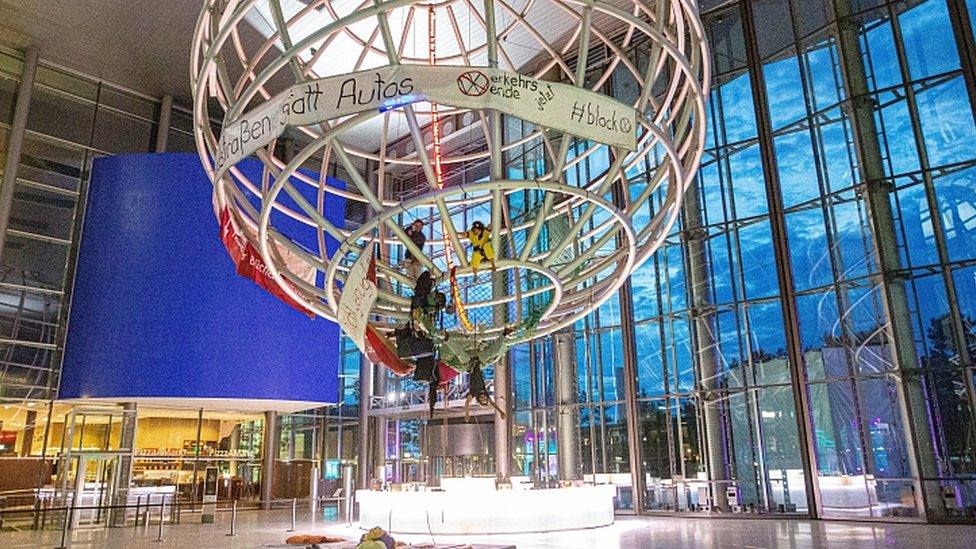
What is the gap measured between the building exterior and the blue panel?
3453 mm

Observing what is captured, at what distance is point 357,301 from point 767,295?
45.9ft


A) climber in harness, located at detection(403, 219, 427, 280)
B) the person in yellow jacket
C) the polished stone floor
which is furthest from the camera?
the polished stone floor

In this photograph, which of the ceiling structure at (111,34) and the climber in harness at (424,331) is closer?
the climber in harness at (424,331)

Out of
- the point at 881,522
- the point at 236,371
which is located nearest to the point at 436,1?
the point at 236,371

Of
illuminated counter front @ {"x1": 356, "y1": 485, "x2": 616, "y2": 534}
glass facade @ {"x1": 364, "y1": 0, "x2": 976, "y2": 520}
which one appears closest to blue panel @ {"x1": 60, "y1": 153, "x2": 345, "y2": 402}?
illuminated counter front @ {"x1": 356, "y1": 485, "x2": 616, "y2": 534}

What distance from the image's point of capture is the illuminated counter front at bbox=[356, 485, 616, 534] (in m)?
13.1

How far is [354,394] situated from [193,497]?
6.23 m

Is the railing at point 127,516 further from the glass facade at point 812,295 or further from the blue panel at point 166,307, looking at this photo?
the glass facade at point 812,295

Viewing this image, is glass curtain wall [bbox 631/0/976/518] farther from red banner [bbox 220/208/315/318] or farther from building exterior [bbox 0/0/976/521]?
red banner [bbox 220/208/315/318]

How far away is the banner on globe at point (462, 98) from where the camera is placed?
13.7ft

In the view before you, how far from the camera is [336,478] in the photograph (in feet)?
81.2

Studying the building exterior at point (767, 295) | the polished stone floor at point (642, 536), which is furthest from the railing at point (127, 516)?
the building exterior at point (767, 295)

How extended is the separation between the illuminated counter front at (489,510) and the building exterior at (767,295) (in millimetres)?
3398

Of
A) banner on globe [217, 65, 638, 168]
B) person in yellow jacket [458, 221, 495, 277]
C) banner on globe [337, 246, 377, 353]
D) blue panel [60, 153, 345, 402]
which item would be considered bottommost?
banner on globe [337, 246, 377, 353]
